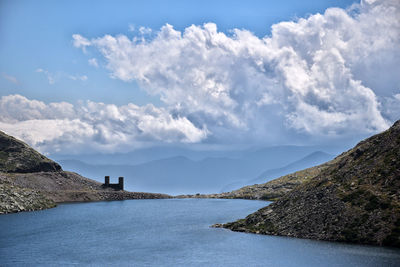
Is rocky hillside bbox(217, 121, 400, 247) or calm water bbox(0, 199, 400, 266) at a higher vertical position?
rocky hillside bbox(217, 121, 400, 247)

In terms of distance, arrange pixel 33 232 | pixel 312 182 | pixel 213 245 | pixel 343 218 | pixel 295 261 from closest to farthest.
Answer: pixel 295 261, pixel 343 218, pixel 213 245, pixel 312 182, pixel 33 232

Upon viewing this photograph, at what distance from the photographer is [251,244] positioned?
90.4 meters

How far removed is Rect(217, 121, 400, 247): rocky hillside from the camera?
81.2 meters

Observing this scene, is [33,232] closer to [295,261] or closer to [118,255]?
[118,255]

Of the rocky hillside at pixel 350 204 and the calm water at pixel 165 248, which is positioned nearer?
the calm water at pixel 165 248

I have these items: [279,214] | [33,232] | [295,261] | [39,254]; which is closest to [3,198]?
[33,232]

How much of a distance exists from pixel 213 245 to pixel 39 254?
124ft

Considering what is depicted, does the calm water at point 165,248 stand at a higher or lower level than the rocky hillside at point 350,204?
lower

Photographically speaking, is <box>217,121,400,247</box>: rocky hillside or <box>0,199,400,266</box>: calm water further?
<box>217,121,400,247</box>: rocky hillside

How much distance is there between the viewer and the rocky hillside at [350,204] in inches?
3196

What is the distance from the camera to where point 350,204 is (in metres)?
88.8

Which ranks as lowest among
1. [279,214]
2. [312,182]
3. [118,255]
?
[118,255]

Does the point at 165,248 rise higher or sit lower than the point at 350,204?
lower

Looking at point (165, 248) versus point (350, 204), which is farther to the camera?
point (165, 248)
